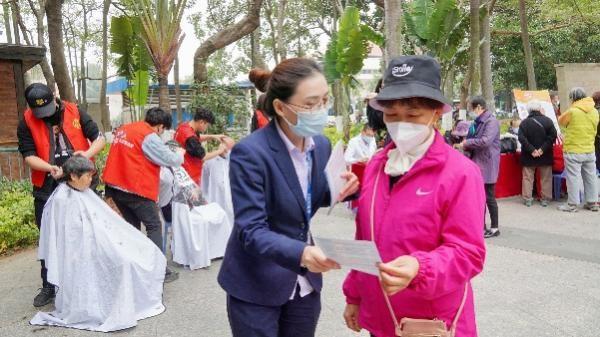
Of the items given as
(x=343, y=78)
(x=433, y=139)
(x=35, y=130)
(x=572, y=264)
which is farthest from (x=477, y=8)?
(x=433, y=139)

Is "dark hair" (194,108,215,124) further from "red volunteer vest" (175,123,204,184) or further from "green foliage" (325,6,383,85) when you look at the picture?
"green foliage" (325,6,383,85)

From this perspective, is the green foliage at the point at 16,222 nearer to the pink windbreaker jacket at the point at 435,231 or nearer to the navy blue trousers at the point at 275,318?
the navy blue trousers at the point at 275,318

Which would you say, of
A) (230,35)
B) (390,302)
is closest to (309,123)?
(390,302)

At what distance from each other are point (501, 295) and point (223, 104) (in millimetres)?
8277

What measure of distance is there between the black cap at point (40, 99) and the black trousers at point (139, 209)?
1.01 m

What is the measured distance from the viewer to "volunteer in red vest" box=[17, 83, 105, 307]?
4.12 m

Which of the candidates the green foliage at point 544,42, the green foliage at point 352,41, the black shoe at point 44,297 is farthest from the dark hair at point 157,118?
the green foliage at point 544,42

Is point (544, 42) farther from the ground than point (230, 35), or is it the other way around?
point (544, 42)

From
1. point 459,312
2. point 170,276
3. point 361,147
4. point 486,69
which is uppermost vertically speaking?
point 486,69

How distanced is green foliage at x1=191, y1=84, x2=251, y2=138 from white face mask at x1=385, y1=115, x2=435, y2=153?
9.49 meters

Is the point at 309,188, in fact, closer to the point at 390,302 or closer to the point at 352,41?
the point at 390,302

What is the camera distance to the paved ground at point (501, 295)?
12.5 feet

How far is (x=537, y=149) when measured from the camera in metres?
8.17

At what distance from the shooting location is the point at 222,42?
1130 cm
